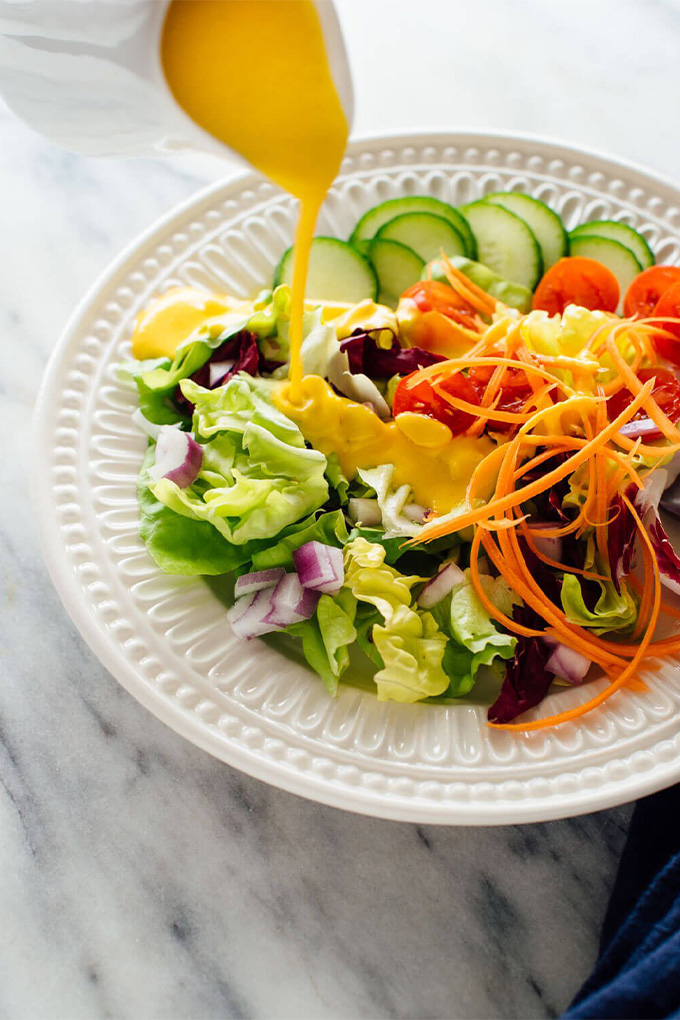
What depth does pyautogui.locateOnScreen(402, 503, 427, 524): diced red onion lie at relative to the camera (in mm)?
2092

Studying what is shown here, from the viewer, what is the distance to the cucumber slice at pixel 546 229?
258cm

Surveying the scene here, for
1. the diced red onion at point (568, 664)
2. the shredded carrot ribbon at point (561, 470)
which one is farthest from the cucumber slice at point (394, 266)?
the diced red onion at point (568, 664)

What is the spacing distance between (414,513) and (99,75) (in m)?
1.14

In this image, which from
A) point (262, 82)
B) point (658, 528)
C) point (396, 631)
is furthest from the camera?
point (658, 528)

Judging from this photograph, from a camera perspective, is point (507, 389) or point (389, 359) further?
point (389, 359)

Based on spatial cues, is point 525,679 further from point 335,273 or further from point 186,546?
point 335,273

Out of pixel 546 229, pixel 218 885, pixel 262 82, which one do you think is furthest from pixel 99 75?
pixel 218 885

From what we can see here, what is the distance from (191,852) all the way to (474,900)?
641 mm

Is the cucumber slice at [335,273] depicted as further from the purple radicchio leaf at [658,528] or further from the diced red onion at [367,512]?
the purple radicchio leaf at [658,528]

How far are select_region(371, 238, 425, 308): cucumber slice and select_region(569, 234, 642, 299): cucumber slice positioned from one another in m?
0.49

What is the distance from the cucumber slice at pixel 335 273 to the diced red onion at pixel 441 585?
0.90 m

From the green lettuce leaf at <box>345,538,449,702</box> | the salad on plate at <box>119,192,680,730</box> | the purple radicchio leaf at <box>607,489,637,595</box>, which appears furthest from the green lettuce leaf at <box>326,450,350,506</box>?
the purple radicchio leaf at <box>607,489,637,595</box>

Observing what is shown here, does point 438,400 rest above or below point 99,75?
below

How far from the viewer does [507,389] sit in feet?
7.18
